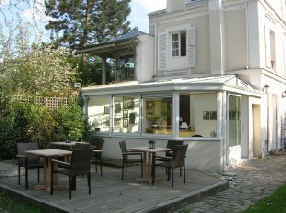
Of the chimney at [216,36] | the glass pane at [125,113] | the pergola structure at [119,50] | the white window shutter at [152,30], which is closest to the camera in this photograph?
the glass pane at [125,113]

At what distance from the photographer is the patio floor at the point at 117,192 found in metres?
6.84

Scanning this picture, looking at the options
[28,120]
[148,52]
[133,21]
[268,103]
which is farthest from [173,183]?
[133,21]

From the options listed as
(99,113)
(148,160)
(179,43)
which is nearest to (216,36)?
(179,43)

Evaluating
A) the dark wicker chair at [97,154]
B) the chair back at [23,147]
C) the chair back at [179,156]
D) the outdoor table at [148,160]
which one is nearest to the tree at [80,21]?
the dark wicker chair at [97,154]

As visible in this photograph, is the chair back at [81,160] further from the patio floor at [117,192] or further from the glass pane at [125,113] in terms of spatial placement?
the glass pane at [125,113]

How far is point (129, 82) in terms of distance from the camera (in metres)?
18.2

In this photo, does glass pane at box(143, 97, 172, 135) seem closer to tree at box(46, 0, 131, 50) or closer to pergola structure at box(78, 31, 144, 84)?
pergola structure at box(78, 31, 144, 84)

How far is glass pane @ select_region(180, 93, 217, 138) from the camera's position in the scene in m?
12.8

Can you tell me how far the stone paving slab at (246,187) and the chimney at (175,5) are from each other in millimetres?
8946

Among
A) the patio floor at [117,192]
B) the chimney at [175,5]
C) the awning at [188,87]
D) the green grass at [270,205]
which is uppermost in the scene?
the chimney at [175,5]

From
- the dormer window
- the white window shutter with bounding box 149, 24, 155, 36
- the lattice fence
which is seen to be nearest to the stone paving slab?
the dormer window

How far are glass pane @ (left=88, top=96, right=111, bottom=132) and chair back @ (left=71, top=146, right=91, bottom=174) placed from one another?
7055 mm

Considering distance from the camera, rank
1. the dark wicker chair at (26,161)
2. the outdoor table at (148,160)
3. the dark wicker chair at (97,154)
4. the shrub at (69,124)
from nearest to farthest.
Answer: the dark wicker chair at (26,161) → the outdoor table at (148,160) → the dark wicker chair at (97,154) → the shrub at (69,124)

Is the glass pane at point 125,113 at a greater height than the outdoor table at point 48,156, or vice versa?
the glass pane at point 125,113
